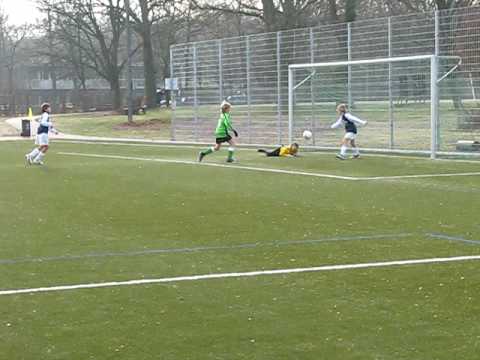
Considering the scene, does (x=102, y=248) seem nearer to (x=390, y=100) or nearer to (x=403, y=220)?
(x=403, y=220)

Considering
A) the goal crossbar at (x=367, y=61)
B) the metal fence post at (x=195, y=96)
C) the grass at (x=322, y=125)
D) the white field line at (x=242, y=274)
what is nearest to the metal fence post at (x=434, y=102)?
the goal crossbar at (x=367, y=61)

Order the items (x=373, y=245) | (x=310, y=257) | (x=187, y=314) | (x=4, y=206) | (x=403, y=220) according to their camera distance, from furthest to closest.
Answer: (x=4, y=206) < (x=403, y=220) < (x=373, y=245) < (x=310, y=257) < (x=187, y=314)

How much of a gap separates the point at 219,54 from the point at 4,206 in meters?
20.5

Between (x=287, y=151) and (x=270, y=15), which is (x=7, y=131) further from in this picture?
(x=287, y=151)

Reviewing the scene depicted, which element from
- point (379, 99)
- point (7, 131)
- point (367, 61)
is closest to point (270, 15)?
point (7, 131)

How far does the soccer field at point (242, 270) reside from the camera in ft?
19.2

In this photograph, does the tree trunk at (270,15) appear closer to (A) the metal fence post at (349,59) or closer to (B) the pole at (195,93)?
(B) the pole at (195,93)

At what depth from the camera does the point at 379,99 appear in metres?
26.4

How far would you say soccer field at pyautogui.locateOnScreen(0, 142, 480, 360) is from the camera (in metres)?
5.87

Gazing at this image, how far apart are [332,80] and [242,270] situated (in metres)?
20.3

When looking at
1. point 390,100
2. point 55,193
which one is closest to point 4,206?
point 55,193

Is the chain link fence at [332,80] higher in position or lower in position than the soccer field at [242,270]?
higher

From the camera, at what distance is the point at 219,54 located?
32969 millimetres

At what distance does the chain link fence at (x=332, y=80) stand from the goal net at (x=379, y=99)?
0.03 metres
